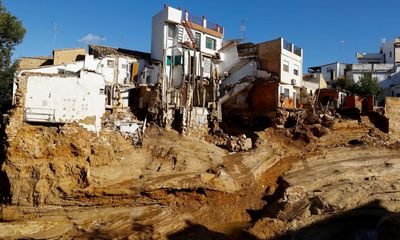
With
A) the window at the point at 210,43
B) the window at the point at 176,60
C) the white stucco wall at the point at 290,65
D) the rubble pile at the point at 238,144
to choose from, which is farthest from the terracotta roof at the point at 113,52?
the white stucco wall at the point at 290,65

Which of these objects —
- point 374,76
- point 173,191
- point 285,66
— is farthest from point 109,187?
point 374,76

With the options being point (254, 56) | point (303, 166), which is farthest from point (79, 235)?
point (254, 56)

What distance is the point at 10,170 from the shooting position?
62.7ft

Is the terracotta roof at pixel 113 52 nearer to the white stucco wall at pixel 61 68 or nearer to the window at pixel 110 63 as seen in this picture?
the window at pixel 110 63

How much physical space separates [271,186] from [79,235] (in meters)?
11.8

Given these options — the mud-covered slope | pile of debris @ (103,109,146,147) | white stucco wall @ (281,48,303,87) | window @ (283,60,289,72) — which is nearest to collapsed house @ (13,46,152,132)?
pile of debris @ (103,109,146,147)

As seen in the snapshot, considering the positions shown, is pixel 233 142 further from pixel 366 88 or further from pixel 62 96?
pixel 366 88

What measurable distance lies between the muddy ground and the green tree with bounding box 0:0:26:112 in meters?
4.74

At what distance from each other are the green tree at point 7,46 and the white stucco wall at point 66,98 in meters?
3.85

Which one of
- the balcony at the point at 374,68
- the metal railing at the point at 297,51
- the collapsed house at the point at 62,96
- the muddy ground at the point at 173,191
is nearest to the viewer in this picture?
the muddy ground at the point at 173,191

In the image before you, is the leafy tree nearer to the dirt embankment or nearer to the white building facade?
the dirt embankment

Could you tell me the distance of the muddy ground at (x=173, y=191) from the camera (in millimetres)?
17453

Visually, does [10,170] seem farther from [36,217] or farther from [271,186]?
[271,186]

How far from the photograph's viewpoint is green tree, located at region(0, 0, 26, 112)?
23703 millimetres
